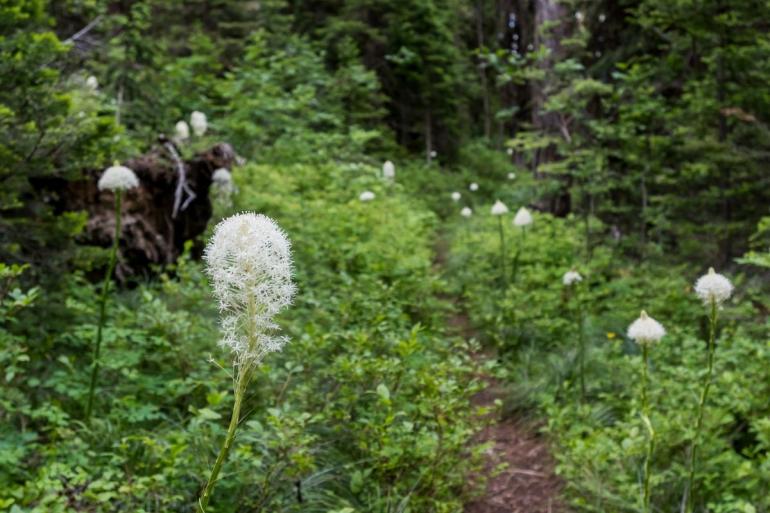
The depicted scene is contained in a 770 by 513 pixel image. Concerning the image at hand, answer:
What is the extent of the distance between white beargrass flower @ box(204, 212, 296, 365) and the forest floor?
2.25 metres

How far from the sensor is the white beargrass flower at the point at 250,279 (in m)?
1.64

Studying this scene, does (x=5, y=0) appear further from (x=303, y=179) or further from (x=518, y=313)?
(x=303, y=179)

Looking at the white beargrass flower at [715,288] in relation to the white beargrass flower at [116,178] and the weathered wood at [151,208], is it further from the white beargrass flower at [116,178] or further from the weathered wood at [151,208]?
the weathered wood at [151,208]

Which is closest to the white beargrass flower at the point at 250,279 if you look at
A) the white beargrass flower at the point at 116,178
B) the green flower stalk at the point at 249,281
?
the green flower stalk at the point at 249,281

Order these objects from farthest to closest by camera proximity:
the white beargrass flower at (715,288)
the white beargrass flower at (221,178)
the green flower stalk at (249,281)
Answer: the white beargrass flower at (221,178) < the white beargrass flower at (715,288) < the green flower stalk at (249,281)

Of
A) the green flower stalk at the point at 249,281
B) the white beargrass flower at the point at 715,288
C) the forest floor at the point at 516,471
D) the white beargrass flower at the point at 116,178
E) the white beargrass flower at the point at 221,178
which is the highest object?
the green flower stalk at the point at 249,281

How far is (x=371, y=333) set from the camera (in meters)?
4.40

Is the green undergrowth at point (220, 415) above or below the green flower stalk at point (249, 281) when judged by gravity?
below

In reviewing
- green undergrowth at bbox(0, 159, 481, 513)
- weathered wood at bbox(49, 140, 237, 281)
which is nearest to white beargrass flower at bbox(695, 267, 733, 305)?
green undergrowth at bbox(0, 159, 481, 513)

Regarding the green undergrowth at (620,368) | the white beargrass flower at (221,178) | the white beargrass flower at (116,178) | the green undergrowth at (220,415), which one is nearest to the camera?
the green undergrowth at (220,415)

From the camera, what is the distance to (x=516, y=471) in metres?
4.36

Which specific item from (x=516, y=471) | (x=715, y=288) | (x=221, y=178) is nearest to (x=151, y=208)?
(x=221, y=178)

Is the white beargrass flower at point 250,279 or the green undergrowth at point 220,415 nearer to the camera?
the white beargrass flower at point 250,279

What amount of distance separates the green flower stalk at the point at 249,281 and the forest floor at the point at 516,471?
225 centimetres
